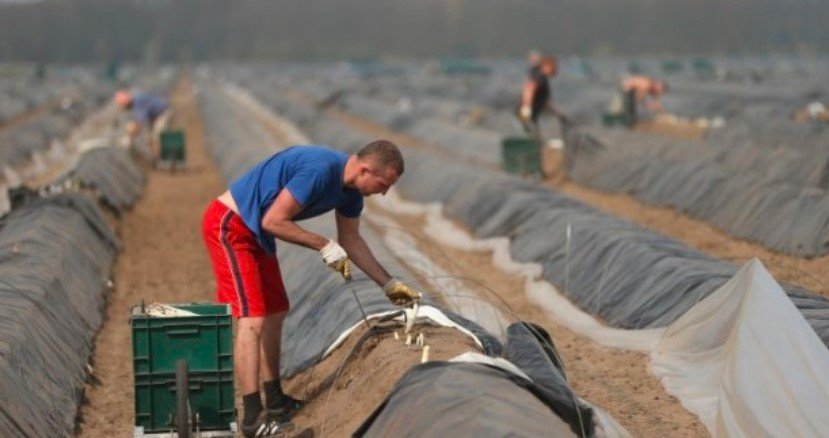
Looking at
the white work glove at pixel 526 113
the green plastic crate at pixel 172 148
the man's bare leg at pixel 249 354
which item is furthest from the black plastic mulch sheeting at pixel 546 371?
the green plastic crate at pixel 172 148

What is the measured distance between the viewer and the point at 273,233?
7.12 meters

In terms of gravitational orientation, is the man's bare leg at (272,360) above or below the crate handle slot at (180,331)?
below

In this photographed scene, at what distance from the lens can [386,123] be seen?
37969 mm

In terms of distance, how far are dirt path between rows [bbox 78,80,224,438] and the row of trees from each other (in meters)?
97.8

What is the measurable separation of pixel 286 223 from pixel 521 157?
46.3 ft

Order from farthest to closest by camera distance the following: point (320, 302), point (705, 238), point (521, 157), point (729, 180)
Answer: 1. point (521, 157)
2. point (729, 180)
3. point (705, 238)
4. point (320, 302)

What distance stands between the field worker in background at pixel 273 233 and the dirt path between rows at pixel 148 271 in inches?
48.5

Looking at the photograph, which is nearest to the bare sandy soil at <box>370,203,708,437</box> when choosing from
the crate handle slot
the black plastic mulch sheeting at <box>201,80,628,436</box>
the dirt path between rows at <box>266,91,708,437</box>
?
the dirt path between rows at <box>266,91,708,437</box>

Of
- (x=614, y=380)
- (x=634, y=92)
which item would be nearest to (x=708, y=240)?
(x=614, y=380)

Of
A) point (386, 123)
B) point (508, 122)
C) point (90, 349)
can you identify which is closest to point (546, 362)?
point (90, 349)

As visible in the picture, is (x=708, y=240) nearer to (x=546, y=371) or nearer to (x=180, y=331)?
(x=546, y=371)

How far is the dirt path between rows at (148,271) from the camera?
29.6 ft

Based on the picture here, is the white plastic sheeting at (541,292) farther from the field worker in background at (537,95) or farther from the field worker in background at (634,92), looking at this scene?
the field worker in background at (634,92)

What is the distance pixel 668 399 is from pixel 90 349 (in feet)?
14.3
